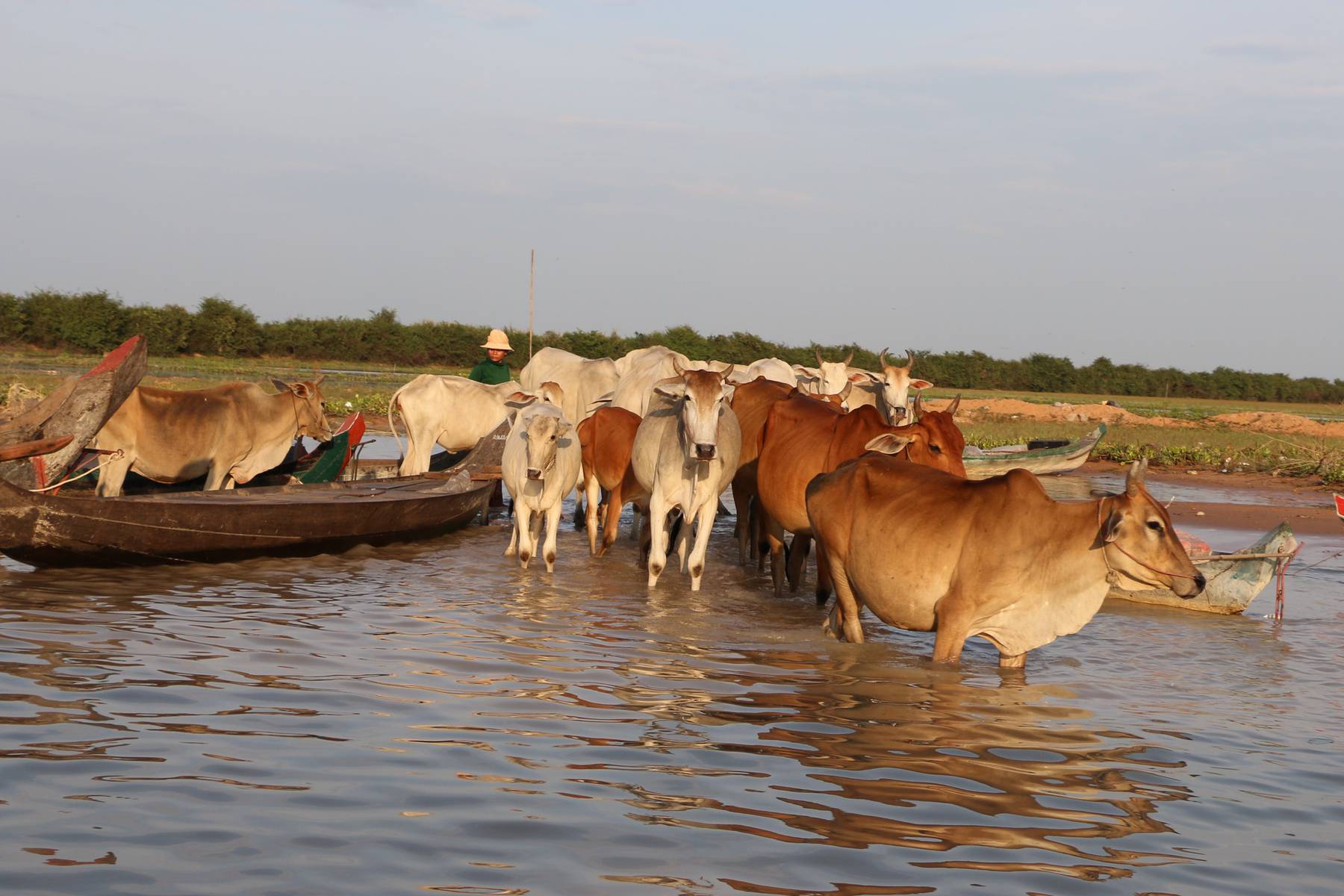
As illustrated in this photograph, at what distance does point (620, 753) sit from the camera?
587 cm

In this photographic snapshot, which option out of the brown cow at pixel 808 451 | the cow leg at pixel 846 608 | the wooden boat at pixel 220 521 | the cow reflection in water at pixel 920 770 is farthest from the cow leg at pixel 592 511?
the cow reflection in water at pixel 920 770

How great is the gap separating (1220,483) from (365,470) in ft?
47.8

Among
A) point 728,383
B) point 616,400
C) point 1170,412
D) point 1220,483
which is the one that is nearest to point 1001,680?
point 728,383

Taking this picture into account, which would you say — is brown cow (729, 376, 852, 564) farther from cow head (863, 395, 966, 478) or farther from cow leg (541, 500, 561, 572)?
cow head (863, 395, 966, 478)

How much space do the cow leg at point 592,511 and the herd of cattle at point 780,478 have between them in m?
0.02

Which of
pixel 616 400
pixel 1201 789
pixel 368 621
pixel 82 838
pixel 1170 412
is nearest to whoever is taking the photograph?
pixel 82 838

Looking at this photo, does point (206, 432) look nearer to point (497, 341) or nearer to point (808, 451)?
point (497, 341)

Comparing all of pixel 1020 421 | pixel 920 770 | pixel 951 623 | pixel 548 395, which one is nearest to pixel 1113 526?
pixel 951 623

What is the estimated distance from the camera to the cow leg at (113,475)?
1242 cm

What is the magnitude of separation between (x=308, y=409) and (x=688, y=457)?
600cm

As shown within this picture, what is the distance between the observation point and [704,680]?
7.48 meters

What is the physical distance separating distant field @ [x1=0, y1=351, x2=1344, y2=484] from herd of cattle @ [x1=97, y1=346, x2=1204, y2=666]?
10004mm

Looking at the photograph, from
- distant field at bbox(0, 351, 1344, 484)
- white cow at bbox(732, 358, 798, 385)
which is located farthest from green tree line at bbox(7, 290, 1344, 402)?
white cow at bbox(732, 358, 798, 385)

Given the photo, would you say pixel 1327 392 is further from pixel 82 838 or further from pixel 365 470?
pixel 82 838
